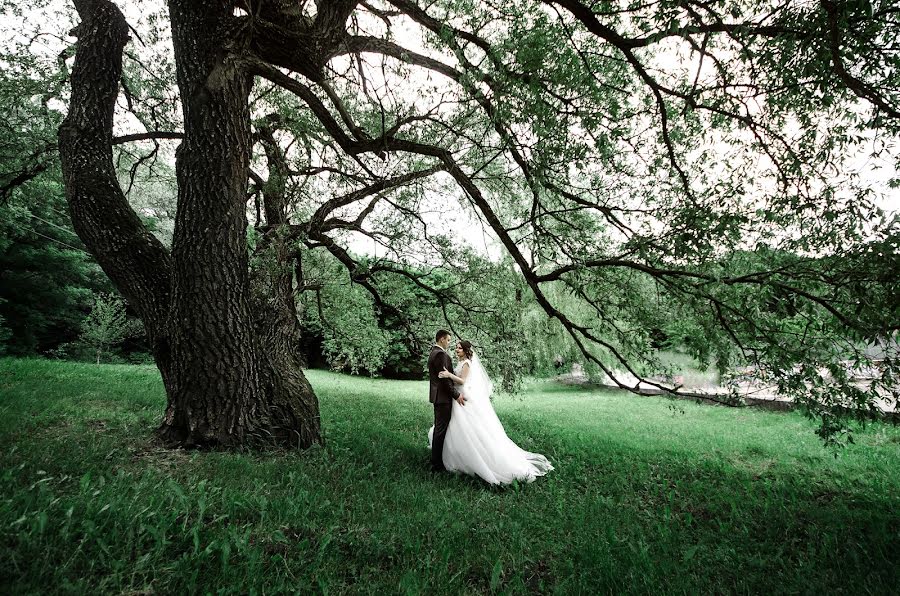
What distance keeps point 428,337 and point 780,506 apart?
265 inches

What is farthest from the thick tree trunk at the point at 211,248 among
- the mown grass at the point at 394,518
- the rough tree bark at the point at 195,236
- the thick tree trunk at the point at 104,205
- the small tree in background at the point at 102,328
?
the small tree in background at the point at 102,328

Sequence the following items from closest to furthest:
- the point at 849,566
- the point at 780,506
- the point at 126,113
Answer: the point at 849,566, the point at 780,506, the point at 126,113

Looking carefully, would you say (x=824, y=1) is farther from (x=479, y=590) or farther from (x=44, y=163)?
(x=44, y=163)

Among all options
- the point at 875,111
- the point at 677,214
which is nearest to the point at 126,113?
the point at 677,214

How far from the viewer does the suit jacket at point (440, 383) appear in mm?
6523

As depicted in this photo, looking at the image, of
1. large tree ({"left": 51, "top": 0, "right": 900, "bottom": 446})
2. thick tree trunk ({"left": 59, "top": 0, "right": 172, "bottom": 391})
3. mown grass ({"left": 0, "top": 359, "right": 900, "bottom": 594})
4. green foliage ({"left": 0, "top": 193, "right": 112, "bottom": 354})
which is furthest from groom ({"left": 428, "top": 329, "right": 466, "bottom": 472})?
green foliage ({"left": 0, "top": 193, "right": 112, "bottom": 354})

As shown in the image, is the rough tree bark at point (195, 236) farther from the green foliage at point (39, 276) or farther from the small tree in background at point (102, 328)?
the small tree in background at point (102, 328)

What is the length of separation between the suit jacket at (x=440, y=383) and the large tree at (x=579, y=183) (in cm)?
181

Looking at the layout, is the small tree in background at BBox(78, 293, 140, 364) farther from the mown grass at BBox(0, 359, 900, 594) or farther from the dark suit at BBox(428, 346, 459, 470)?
the dark suit at BBox(428, 346, 459, 470)

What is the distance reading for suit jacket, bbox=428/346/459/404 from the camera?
6523 mm

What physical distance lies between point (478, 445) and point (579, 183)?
13.8 ft

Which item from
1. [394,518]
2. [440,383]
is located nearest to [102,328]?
[440,383]

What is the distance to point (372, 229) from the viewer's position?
9086 millimetres

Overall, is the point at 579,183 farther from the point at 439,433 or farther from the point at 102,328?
the point at 102,328
